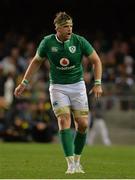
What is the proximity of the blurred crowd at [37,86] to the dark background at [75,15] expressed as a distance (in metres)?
1.95

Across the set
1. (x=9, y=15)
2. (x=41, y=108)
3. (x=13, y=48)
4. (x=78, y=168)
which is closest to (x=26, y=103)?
(x=41, y=108)

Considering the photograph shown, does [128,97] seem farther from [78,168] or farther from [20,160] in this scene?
[78,168]

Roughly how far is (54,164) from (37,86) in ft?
36.6

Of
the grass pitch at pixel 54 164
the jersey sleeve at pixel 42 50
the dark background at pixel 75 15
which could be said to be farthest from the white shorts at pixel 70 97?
the dark background at pixel 75 15

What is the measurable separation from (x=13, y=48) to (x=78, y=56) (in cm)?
1389

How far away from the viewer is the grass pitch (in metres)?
12.1

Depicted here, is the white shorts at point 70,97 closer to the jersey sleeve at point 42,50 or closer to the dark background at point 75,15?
the jersey sleeve at point 42,50

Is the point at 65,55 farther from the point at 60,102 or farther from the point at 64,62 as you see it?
the point at 60,102

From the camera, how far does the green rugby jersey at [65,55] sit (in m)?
12.6

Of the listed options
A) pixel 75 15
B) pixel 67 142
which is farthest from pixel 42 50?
pixel 75 15

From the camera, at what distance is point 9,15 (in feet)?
103

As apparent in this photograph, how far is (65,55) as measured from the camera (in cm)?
1261

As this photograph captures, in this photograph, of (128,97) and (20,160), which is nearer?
(20,160)

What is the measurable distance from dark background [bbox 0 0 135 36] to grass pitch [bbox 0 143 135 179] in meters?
11.8
